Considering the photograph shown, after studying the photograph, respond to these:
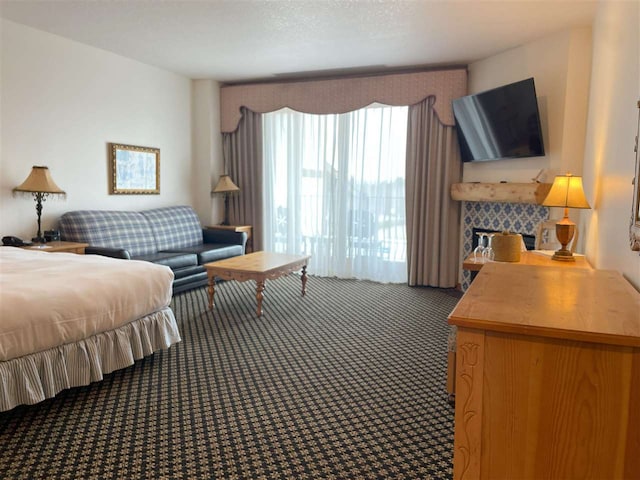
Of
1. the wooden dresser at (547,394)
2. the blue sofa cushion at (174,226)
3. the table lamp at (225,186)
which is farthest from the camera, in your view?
the table lamp at (225,186)

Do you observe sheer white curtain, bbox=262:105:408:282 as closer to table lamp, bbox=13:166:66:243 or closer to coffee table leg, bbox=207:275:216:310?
coffee table leg, bbox=207:275:216:310

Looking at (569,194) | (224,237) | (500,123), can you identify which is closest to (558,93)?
(500,123)

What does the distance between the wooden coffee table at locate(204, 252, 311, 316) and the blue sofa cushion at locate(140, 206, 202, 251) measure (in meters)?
1.25

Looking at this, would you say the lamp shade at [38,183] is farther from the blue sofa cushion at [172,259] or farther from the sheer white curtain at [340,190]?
the sheer white curtain at [340,190]

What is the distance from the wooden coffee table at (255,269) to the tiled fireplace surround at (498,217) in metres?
2.12

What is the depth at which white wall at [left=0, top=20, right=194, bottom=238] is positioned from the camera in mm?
4348

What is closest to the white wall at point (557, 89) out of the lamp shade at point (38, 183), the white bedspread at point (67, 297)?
the white bedspread at point (67, 297)

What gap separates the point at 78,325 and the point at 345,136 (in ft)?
14.3

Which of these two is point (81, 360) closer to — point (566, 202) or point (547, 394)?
point (547, 394)

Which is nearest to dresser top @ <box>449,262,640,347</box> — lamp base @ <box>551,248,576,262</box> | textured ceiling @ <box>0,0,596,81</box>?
lamp base @ <box>551,248,576,262</box>

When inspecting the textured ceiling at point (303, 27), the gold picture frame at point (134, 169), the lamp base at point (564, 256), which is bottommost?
the lamp base at point (564, 256)

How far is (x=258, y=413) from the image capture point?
2520mm

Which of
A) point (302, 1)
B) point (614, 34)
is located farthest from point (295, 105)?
point (614, 34)

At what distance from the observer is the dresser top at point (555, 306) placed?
1202 millimetres
